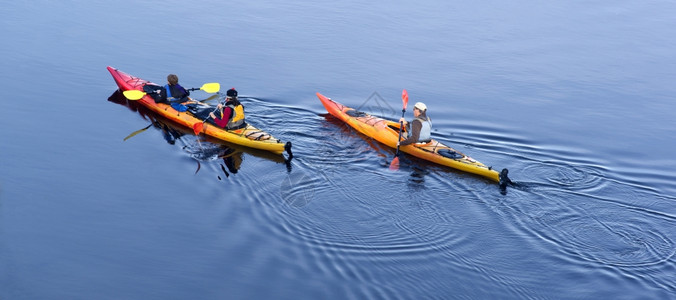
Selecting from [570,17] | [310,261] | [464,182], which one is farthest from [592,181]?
[570,17]

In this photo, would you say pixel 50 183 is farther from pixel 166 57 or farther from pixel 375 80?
pixel 375 80

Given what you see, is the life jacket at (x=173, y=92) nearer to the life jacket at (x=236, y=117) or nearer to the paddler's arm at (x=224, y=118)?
the paddler's arm at (x=224, y=118)

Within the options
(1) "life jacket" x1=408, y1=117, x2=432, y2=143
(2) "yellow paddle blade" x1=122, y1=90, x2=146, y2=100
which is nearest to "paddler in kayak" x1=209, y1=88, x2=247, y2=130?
(2) "yellow paddle blade" x1=122, y1=90, x2=146, y2=100

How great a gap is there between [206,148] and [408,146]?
500cm

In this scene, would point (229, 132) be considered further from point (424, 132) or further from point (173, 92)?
point (424, 132)

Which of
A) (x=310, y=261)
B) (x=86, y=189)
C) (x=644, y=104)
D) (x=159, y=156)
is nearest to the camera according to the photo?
(x=310, y=261)

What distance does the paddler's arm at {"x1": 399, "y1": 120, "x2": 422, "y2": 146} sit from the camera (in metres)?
15.8

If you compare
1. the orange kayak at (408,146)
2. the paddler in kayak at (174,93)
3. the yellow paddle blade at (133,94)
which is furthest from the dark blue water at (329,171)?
the paddler in kayak at (174,93)

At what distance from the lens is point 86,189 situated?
559 inches

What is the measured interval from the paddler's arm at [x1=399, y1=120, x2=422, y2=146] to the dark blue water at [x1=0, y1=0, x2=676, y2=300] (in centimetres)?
58

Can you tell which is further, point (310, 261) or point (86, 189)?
point (86, 189)

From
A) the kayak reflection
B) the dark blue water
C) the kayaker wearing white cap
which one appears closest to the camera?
the dark blue water

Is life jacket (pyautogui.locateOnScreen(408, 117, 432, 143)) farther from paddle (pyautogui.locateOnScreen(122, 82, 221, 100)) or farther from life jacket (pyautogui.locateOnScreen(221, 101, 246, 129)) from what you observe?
paddle (pyautogui.locateOnScreen(122, 82, 221, 100))

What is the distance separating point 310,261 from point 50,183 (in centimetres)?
642
